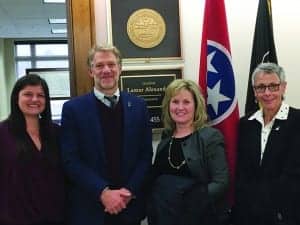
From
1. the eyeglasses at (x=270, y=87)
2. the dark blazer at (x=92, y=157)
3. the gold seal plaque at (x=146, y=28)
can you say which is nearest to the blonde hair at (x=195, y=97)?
the dark blazer at (x=92, y=157)

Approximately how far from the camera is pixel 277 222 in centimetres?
220

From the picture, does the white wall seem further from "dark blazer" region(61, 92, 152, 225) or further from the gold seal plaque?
"dark blazer" region(61, 92, 152, 225)

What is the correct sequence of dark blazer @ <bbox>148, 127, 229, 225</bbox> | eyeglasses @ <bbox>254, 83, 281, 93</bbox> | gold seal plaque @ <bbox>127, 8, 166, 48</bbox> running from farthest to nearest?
gold seal plaque @ <bbox>127, 8, 166, 48</bbox> < eyeglasses @ <bbox>254, 83, 281, 93</bbox> < dark blazer @ <bbox>148, 127, 229, 225</bbox>

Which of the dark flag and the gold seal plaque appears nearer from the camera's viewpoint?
the dark flag

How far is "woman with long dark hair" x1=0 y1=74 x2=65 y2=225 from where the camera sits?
2.20m

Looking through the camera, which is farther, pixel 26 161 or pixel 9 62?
pixel 9 62

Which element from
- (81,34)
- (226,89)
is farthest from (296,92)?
(81,34)

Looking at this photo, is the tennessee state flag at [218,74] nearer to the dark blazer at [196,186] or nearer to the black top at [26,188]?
the dark blazer at [196,186]

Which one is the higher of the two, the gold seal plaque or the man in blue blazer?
the gold seal plaque

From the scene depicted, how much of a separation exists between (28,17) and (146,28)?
16.6 ft

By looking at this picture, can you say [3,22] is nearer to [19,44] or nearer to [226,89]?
[19,44]

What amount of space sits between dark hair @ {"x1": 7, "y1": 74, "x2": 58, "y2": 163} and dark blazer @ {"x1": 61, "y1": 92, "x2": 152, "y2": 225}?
3.9 inches

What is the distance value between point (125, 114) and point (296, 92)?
4.69 ft

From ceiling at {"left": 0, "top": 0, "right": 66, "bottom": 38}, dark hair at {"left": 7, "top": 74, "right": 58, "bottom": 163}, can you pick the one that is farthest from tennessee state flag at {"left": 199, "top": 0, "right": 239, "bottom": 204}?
ceiling at {"left": 0, "top": 0, "right": 66, "bottom": 38}
